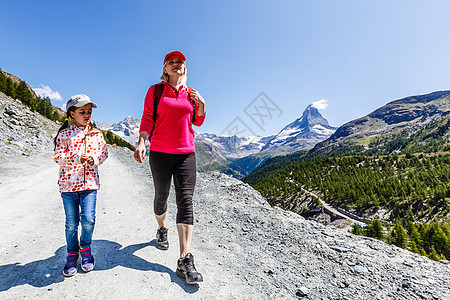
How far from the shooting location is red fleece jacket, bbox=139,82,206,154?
3.78 metres

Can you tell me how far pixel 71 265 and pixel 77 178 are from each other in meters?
1.49

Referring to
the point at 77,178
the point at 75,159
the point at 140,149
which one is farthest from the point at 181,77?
the point at 77,178

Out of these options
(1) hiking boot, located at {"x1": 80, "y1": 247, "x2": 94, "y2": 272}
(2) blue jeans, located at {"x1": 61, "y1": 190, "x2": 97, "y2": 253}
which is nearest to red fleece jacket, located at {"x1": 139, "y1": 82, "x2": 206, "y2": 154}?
(2) blue jeans, located at {"x1": 61, "y1": 190, "x2": 97, "y2": 253}

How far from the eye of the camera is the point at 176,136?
12.6ft

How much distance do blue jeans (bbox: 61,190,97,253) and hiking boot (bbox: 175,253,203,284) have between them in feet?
5.38

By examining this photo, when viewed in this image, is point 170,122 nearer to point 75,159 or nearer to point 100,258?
point 75,159

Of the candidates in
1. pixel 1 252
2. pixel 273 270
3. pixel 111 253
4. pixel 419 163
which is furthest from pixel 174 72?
pixel 419 163

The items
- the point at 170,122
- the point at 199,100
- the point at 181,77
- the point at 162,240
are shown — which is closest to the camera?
the point at 170,122

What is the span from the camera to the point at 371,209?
368 ft

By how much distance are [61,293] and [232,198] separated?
7030 mm

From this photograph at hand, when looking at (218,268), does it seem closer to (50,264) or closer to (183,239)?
(183,239)

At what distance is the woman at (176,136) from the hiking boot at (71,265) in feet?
5.63

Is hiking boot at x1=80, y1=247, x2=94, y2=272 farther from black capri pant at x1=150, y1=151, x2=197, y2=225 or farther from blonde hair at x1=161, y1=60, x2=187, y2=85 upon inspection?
blonde hair at x1=161, y1=60, x2=187, y2=85

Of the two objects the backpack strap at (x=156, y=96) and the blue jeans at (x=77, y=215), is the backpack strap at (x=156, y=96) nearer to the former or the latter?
the backpack strap at (x=156, y=96)
